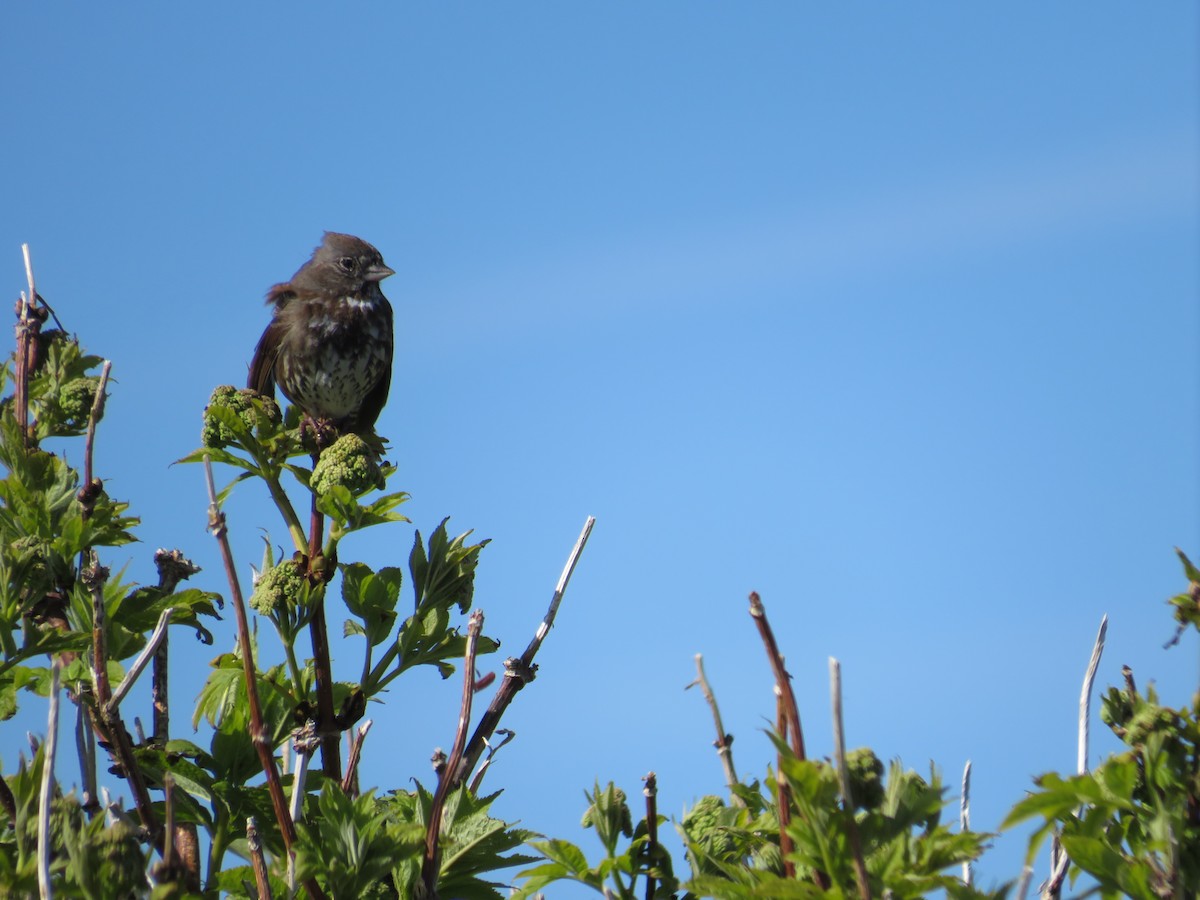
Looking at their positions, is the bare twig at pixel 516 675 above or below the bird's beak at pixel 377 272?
below

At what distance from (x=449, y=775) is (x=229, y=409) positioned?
1.35 m

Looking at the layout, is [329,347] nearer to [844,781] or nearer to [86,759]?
[86,759]

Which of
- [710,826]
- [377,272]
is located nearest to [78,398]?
[710,826]

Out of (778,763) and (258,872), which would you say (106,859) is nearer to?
(258,872)

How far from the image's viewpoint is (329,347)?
6.93 m

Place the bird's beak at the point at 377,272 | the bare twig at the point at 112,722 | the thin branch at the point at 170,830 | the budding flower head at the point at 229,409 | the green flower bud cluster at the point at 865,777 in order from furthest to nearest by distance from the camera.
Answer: the bird's beak at the point at 377,272
the budding flower head at the point at 229,409
the bare twig at the point at 112,722
the green flower bud cluster at the point at 865,777
the thin branch at the point at 170,830

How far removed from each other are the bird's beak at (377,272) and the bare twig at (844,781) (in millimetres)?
6122

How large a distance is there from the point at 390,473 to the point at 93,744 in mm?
1106

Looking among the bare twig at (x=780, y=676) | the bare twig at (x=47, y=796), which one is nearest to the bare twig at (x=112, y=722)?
the bare twig at (x=47, y=796)

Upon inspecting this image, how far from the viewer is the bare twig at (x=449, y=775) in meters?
2.65

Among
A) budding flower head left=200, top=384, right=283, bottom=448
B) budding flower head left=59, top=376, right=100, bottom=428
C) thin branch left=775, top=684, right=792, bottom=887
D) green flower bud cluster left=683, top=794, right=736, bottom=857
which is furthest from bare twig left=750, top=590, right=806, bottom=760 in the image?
budding flower head left=59, top=376, right=100, bottom=428

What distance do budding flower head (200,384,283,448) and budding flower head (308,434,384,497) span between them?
0.34 meters

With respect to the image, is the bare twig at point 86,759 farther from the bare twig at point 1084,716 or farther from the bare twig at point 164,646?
the bare twig at point 1084,716

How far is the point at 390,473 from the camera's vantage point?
3770mm
